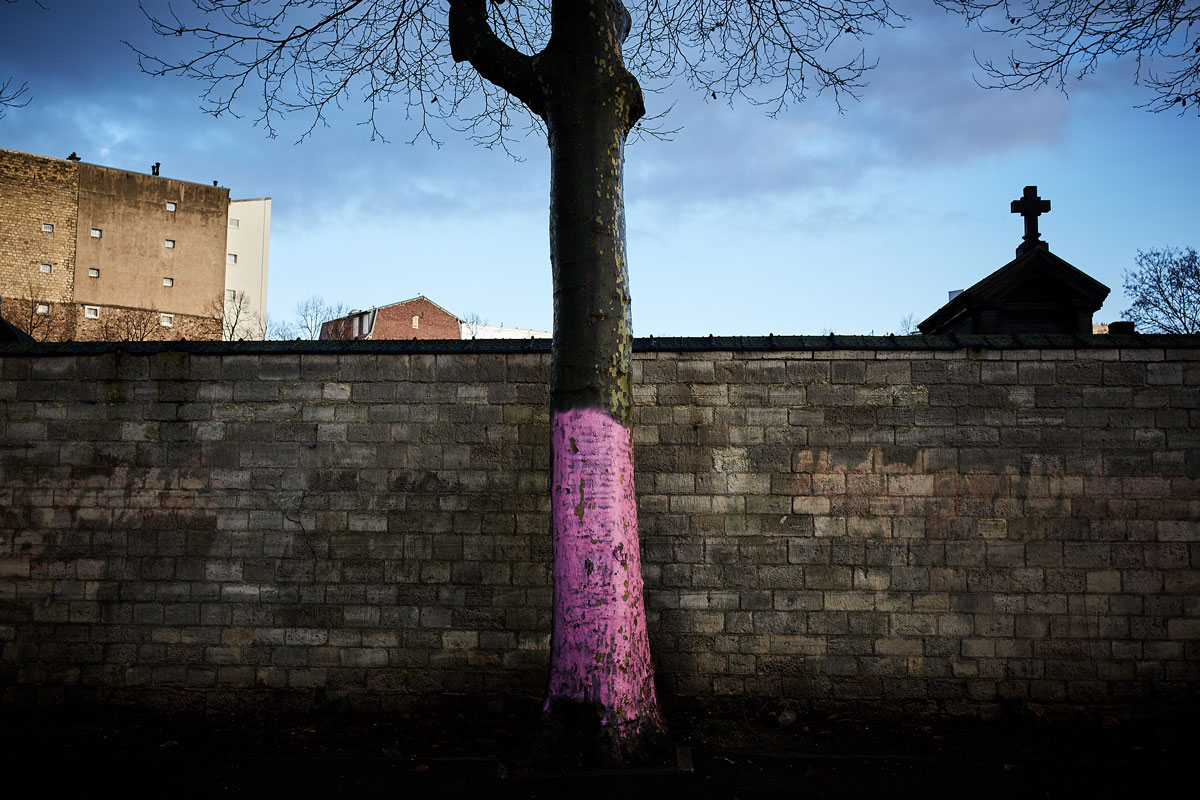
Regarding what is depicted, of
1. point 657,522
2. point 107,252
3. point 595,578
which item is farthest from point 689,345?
point 107,252

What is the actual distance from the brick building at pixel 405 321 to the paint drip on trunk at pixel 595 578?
29.3m

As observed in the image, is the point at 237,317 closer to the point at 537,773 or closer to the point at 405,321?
the point at 405,321

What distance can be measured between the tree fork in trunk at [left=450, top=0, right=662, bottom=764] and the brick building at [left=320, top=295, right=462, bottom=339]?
28868mm

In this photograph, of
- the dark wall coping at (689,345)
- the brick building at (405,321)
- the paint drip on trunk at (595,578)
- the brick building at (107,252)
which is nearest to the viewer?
the paint drip on trunk at (595,578)

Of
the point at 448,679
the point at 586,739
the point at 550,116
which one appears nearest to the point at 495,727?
the point at 448,679

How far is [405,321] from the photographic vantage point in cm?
3362

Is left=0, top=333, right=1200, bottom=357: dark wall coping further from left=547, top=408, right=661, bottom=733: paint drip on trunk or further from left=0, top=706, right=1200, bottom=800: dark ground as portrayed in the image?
left=0, top=706, right=1200, bottom=800: dark ground

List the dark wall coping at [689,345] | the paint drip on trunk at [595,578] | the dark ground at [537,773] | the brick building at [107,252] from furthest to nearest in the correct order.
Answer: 1. the brick building at [107,252]
2. the dark wall coping at [689,345]
3. the paint drip on trunk at [595,578]
4. the dark ground at [537,773]

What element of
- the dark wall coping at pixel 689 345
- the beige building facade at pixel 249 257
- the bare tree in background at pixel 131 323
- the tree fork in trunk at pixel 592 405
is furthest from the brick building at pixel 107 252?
the tree fork in trunk at pixel 592 405

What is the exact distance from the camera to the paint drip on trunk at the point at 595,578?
4332 millimetres

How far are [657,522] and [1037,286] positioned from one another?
6444 millimetres

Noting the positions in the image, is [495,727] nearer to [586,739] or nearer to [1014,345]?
[586,739]

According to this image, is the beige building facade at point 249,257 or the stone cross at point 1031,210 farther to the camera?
the beige building facade at point 249,257

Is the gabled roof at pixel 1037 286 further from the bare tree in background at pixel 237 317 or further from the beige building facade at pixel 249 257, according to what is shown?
the beige building facade at pixel 249 257
